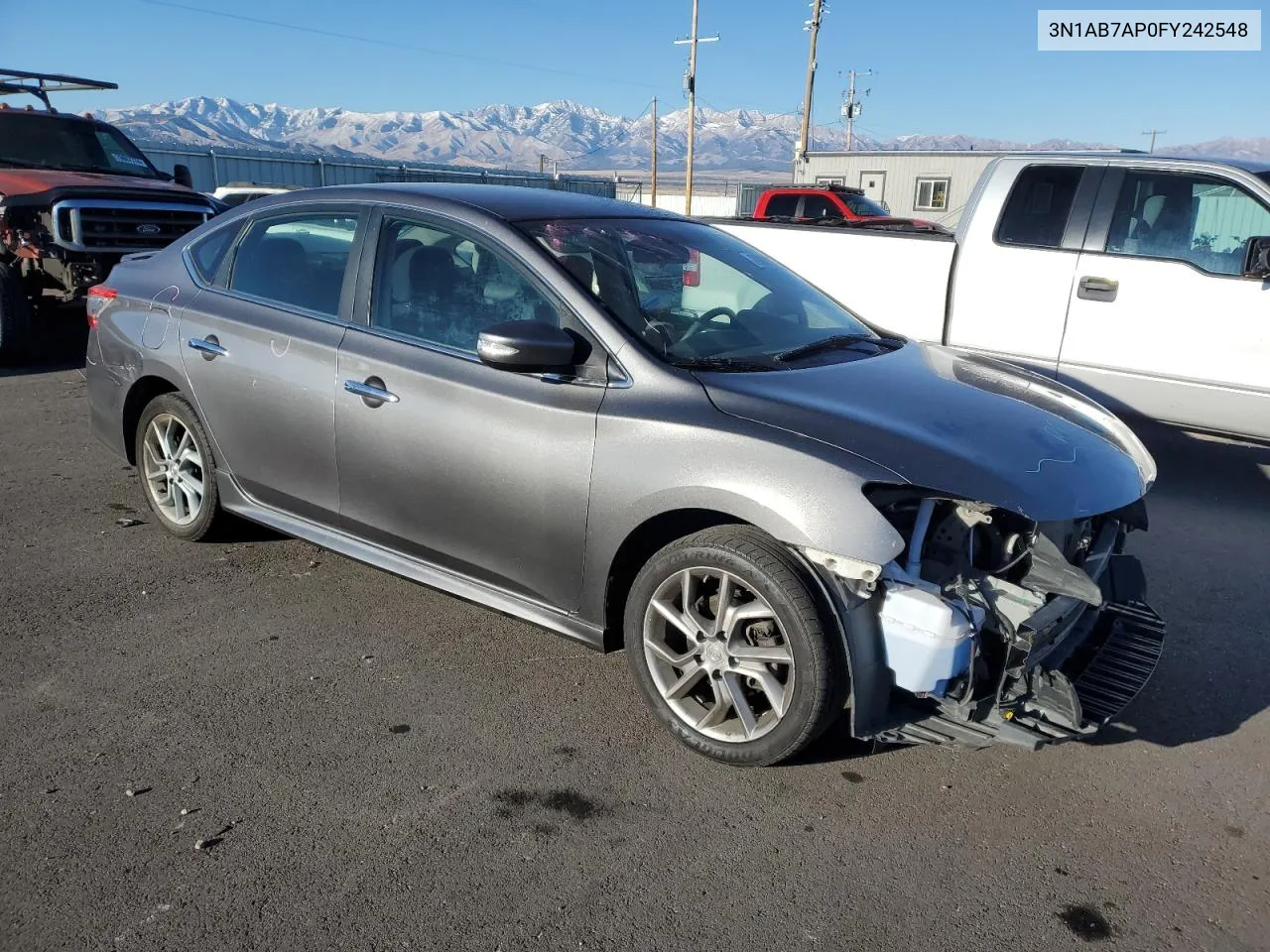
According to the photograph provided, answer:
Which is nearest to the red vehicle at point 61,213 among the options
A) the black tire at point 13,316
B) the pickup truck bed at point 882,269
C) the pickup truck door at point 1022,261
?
the black tire at point 13,316

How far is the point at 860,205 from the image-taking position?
18.6m

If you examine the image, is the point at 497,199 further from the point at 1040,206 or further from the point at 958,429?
the point at 1040,206

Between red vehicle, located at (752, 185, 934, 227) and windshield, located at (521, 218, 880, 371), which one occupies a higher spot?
red vehicle, located at (752, 185, 934, 227)

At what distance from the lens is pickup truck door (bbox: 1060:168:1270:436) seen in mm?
5805

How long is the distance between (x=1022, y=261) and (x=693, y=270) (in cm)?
340

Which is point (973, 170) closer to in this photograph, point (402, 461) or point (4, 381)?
point (4, 381)

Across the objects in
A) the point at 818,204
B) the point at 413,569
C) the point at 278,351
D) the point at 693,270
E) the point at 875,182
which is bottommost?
the point at 413,569

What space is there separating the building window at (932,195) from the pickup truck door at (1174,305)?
27123mm

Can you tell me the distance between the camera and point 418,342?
3.73m

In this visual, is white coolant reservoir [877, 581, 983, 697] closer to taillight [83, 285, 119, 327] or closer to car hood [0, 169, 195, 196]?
taillight [83, 285, 119, 327]

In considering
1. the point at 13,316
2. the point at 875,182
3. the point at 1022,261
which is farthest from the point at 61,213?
the point at 875,182

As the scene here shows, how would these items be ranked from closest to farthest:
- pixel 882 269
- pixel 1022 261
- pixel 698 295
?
1. pixel 698 295
2. pixel 1022 261
3. pixel 882 269

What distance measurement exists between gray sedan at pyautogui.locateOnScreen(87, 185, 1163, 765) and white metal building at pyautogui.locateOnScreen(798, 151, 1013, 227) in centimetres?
2941

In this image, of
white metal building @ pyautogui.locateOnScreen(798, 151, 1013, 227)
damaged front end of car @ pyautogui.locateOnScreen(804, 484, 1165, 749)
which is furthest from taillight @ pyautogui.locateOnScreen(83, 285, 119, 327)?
white metal building @ pyautogui.locateOnScreen(798, 151, 1013, 227)
